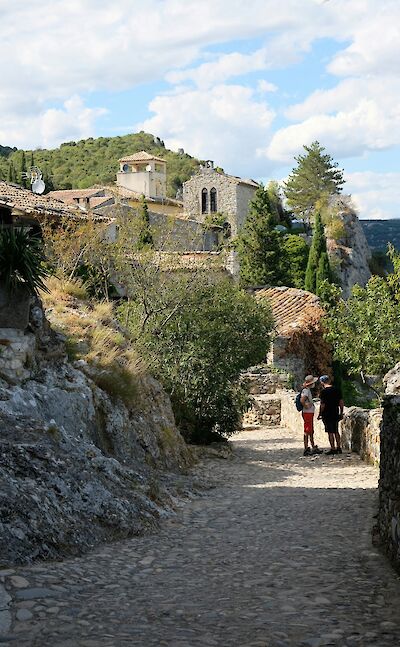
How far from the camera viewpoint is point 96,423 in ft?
38.9

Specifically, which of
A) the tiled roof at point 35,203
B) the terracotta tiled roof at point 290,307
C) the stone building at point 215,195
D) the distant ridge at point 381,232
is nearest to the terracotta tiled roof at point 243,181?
the stone building at point 215,195

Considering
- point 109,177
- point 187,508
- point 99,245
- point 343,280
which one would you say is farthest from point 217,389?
point 109,177

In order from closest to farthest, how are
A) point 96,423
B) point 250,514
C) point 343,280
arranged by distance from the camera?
point 250,514 < point 96,423 < point 343,280

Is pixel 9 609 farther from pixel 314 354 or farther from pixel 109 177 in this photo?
pixel 109 177

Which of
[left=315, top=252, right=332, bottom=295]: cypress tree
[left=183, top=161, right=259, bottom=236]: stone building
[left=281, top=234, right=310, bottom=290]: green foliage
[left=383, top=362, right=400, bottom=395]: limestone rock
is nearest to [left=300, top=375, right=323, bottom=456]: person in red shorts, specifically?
[left=383, top=362, right=400, bottom=395]: limestone rock

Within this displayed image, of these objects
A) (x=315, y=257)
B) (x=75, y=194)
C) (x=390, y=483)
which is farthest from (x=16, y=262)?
(x=75, y=194)

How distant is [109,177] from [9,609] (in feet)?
318

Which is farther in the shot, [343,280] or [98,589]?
[343,280]

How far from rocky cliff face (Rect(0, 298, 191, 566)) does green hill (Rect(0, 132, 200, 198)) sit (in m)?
78.3

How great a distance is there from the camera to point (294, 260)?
57.5 m

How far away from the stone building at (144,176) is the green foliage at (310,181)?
13.1 meters

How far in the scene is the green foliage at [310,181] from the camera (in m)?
78.4

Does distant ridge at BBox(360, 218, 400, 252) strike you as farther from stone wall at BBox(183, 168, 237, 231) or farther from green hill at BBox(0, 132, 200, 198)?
green hill at BBox(0, 132, 200, 198)

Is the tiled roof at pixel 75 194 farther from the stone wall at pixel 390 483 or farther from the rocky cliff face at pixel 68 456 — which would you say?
the stone wall at pixel 390 483
